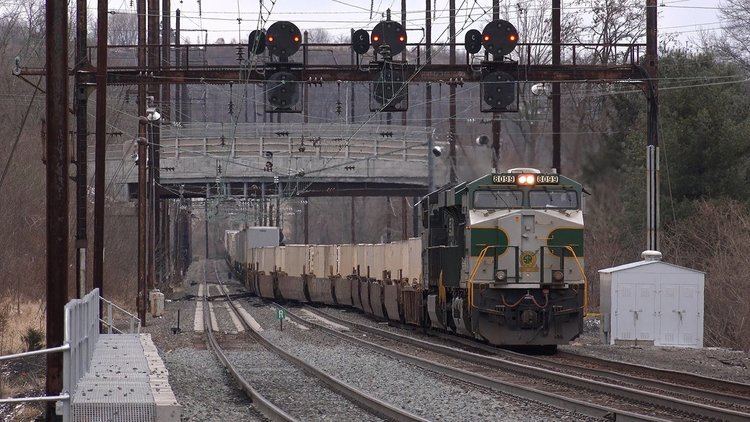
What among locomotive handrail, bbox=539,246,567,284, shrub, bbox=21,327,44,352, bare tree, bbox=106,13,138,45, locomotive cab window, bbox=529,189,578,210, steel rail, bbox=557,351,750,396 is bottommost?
shrub, bbox=21,327,44,352

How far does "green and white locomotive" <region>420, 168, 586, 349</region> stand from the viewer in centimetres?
2109

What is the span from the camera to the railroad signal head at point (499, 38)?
953 inches

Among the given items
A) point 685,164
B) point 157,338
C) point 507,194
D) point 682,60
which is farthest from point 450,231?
point 682,60

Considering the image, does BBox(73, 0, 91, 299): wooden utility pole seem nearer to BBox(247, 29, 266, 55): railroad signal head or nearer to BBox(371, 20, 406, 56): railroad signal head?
BBox(247, 29, 266, 55): railroad signal head

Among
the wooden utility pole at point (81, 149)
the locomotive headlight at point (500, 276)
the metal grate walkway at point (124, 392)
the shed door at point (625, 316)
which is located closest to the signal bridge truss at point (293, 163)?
the wooden utility pole at point (81, 149)

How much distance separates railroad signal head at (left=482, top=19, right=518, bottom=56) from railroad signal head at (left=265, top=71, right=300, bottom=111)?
4267 millimetres

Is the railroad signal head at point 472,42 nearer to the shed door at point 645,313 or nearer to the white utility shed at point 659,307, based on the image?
the white utility shed at point 659,307

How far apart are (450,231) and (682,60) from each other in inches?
849

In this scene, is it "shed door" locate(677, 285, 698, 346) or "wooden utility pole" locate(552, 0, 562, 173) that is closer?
"shed door" locate(677, 285, 698, 346)

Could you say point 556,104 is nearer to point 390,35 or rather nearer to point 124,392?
point 390,35

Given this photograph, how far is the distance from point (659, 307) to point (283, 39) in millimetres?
10094

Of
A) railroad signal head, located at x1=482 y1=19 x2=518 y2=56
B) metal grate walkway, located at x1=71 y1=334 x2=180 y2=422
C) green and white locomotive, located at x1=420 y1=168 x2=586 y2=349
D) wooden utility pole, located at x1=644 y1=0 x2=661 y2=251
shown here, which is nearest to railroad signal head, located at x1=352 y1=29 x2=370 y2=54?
railroad signal head, located at x1=482 y1=19 x2=518 y2=56

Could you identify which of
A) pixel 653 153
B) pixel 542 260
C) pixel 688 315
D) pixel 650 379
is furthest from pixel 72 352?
pixel 653 153

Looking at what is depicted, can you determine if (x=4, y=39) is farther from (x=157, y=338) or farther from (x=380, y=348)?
(x=380, y=348)
